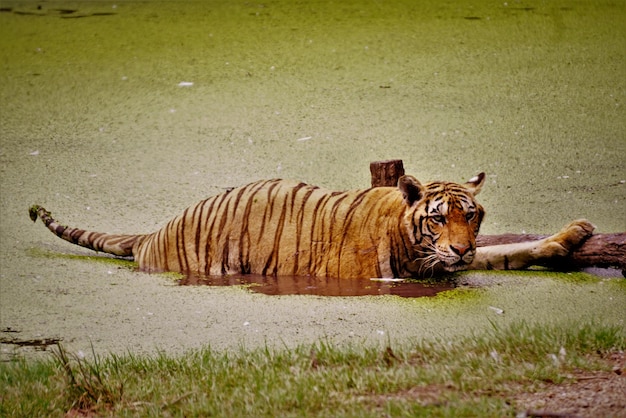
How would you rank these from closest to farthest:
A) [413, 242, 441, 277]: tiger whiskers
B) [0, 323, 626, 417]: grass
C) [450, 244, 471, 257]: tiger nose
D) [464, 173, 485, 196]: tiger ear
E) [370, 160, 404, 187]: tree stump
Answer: [0, 323, 626, 417]: grass, [450, 244, 471, 257]: tiger nose, [413, 242, 441, 277]: tiger whiskers, [464, 173, 485, 196]: tiger ear, [370, 160, 404, 187]: tree stump

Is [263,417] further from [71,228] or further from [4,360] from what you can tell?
[71,228]

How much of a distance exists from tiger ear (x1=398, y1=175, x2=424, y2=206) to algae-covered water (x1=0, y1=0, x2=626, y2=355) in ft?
1.36

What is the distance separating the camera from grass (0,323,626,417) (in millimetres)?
3488

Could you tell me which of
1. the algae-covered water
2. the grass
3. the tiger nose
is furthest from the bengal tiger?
the grass

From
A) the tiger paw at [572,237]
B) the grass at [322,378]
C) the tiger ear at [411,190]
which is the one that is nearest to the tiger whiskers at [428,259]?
the tiger ear at [411,190]

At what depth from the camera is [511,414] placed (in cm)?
326

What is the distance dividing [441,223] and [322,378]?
1.50m

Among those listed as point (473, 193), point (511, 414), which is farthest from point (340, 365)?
point (473, 193)

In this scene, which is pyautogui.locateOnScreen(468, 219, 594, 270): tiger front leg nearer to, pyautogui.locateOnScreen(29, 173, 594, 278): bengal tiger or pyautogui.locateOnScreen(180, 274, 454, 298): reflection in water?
pyautogui.locateOnScreen(29, 173, 594, 278): bengal tiger

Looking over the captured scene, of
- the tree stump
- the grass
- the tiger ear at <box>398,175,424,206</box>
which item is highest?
the tree stump

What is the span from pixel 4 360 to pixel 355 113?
3.59 m

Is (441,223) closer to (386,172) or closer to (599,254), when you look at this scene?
(386,172)

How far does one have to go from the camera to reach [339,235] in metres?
5.25

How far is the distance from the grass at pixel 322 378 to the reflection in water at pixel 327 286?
80cm
